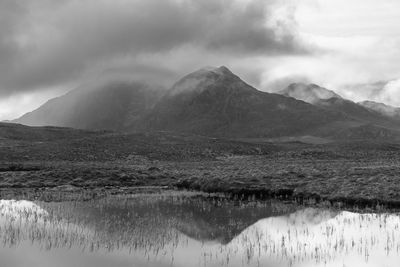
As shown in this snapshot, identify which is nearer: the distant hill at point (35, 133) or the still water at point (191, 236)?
the still water at point (191, 236)

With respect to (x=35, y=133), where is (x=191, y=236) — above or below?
below

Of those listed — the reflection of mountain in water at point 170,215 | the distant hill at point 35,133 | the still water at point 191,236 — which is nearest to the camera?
the still water at point 191,236

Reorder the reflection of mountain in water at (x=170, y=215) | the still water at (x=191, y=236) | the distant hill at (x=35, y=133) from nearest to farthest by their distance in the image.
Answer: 1. the still water at (x=191, y=236)
2. the reflection of mountain in water at (x=170, y=215)
3. the distant hill at (x=35, y=133)

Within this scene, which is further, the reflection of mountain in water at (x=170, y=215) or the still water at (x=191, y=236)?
the reflection of mountain in water at (x=170, y=215)

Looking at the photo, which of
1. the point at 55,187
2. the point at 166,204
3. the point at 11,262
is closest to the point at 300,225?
the point at 166,204

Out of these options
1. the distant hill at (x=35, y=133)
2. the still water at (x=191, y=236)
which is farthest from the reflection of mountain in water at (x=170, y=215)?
the distant hill at (x=35, y=133)

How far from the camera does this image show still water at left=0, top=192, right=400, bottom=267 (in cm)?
1792

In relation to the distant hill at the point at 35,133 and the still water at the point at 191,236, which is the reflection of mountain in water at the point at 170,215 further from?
the distant hill at the point at 35,133

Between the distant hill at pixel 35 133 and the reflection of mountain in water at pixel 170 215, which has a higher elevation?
the distant hill at pixel 35 133

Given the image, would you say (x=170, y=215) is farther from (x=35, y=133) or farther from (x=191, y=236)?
(x=35, y=133)

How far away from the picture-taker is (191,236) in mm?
22406

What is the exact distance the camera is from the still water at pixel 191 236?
58.8ft

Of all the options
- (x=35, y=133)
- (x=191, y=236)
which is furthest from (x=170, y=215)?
(x=35, y=133)

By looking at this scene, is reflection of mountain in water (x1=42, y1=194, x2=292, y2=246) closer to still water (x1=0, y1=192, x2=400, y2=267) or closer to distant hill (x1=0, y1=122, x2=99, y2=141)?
still water (x1=0, y1=192, x2=400, y2=267)
